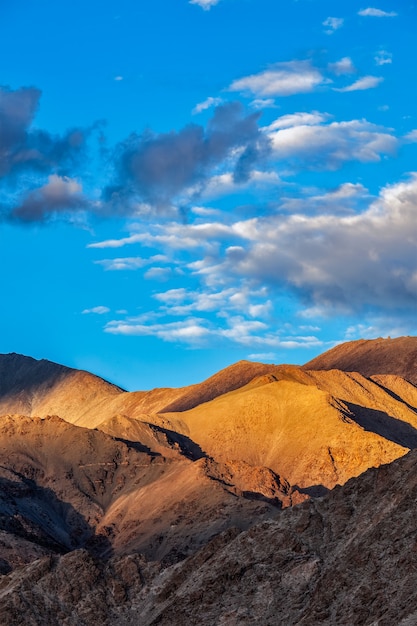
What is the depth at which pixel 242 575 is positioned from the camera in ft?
324

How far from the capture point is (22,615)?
10606 cm

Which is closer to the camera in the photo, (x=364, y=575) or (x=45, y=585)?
(x=364, y=575)

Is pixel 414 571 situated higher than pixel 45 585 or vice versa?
pixel 45 585

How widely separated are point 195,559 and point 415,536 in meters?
26.2

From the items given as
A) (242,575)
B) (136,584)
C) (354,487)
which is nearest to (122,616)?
(136,584)

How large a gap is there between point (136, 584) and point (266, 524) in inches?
546

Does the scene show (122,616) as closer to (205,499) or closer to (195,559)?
(195,559)

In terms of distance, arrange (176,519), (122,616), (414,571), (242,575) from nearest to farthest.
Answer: (414,571) < (242,575) < (122,616) < (176,519)

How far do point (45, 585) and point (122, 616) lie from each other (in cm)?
931

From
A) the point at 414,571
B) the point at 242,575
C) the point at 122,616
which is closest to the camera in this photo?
the point at 414,571

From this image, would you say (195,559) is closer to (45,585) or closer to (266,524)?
(266,524)

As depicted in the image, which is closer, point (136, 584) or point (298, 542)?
point (298, 542)

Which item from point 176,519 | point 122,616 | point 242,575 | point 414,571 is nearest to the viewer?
point 414,571

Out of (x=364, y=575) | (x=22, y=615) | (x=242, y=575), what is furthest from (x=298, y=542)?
(x=22, y=615)
